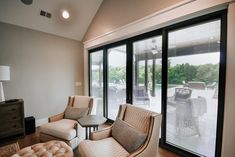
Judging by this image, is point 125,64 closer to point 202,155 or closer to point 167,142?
point 167,142

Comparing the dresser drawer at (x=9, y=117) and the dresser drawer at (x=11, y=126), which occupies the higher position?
the dresser drawer at (x=9, y=117)

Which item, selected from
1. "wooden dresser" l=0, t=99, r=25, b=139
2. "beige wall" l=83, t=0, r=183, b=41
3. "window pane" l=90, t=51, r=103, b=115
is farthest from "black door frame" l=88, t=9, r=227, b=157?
"wooden dresser" l=0, t=99, r=25, b=139

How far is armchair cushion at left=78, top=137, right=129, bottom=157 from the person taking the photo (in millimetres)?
1521

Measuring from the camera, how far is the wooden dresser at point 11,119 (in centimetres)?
262

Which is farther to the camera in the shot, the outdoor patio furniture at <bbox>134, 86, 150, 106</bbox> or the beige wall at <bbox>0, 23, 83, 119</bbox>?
the beige wall at <bbox>0, 23, 83, 119</bbox>

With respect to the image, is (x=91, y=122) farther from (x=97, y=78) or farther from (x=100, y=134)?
(x=97, y=78)

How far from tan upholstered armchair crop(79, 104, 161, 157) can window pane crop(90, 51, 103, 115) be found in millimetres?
2064

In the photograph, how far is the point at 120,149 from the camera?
5.35 feet

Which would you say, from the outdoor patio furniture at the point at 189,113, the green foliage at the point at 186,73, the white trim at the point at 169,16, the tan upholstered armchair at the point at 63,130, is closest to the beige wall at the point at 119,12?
the white trim at the point at 169,16

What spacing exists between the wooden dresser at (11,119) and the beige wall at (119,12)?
103 inches

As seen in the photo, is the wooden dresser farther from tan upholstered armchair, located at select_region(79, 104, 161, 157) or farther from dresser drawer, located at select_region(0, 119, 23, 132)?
tan upholstered armchair, located at select_region(79, 104, 161, 157)

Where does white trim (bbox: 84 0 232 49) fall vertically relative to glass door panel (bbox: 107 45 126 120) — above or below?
above

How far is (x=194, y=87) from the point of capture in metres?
2.07

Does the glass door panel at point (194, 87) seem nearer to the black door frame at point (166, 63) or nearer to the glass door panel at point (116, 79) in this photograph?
the black door frame at point (166, 63)
